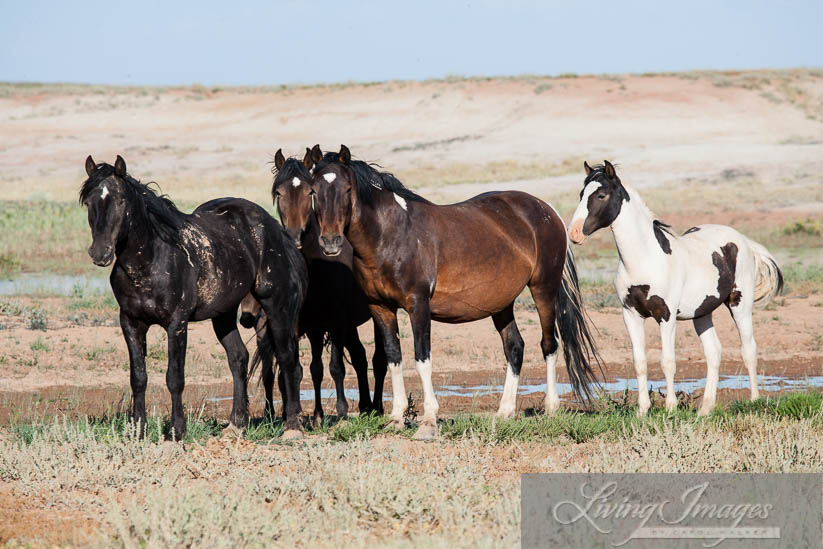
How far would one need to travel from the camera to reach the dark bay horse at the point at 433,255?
8.46 m

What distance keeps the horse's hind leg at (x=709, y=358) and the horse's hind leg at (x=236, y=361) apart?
4115 mm

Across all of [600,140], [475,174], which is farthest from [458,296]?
[600,140]

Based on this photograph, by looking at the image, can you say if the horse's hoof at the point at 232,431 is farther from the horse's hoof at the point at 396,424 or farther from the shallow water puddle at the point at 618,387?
the shallow water puddle at the point at 618,387

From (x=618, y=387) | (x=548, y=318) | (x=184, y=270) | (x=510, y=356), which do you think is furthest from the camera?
(x=618, y=387)

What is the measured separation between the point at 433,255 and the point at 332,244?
1187 mm

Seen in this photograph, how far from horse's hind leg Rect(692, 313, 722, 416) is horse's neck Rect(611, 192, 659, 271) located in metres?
1.28

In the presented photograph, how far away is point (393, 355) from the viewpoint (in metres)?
8.70

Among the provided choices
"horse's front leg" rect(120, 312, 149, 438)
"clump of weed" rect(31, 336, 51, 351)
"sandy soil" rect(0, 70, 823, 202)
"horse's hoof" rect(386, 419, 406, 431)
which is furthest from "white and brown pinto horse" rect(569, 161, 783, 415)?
"sandy soil" rect(0, 70, 823, 202)

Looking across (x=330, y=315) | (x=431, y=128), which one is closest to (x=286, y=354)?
(x=330, y=315)

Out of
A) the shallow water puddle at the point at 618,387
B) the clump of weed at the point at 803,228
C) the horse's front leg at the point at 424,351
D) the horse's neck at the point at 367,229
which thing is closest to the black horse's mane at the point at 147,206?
the horse's neck at the point at 367,229

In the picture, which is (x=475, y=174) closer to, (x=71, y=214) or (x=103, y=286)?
(x=71, y=214)

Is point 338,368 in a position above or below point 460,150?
below

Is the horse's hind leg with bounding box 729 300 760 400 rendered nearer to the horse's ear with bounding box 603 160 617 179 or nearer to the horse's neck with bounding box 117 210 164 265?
the horse's ear with bounding box 603 160 617 179

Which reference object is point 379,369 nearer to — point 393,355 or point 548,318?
point 393,355
